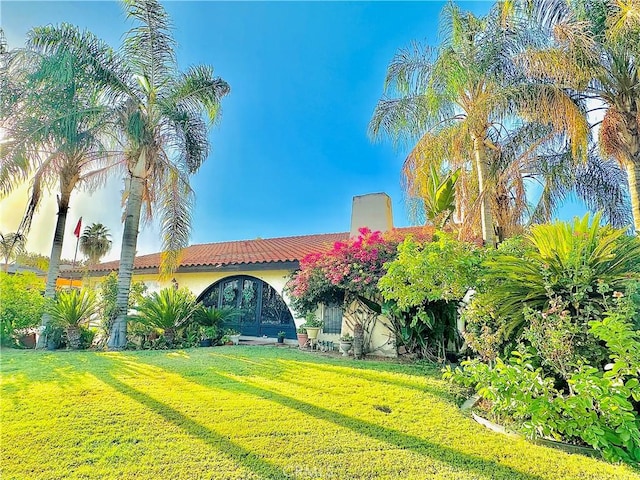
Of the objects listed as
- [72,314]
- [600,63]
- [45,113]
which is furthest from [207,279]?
[600,63]

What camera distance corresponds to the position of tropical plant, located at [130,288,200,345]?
41.3 ft

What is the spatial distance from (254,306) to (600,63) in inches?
595

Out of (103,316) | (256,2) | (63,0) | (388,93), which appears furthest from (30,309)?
(388,93)

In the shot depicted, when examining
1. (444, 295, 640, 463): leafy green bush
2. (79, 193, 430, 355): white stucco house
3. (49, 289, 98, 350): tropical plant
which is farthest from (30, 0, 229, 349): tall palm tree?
(444, 295, 640, 463): leafy green bush

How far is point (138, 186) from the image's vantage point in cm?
1313

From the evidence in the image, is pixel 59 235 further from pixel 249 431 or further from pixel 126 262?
pixel 249 431

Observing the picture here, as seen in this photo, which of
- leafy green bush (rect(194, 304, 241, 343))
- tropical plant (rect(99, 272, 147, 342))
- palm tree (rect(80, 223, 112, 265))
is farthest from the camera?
palm tree (rect(80, 223, 112, 265))

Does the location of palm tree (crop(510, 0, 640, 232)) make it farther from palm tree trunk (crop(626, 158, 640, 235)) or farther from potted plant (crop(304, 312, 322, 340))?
potted plant (crop(304, 312, 322, 340))

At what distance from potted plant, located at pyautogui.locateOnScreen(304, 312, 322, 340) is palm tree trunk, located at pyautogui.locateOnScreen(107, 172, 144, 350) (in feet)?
21.5

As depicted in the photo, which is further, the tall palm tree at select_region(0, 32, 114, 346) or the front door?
the front door

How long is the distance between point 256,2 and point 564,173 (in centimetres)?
1283

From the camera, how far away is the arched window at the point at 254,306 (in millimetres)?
15555

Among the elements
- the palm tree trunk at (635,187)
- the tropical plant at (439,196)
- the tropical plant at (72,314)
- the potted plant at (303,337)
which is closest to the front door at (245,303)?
the potted plant at (303,337)

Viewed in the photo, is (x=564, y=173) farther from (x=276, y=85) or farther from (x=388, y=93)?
(x=276, y=85)
